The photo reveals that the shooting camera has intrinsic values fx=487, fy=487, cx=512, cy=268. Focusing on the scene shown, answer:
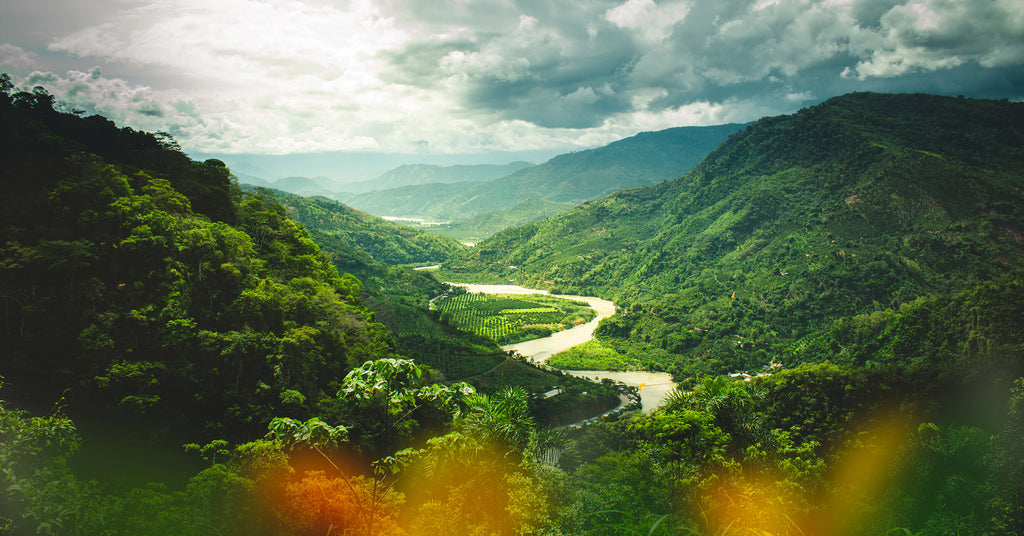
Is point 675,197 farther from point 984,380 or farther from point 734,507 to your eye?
point 734,507

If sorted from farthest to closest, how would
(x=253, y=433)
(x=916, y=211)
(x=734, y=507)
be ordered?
1. (x=916, y=211)
2. (x=253, y=433)
3. (x=734, y=507)

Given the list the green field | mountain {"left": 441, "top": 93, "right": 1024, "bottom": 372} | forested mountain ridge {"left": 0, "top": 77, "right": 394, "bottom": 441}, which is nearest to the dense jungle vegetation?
forested mountain ridge {"left": 0, "top": 77, "right": 394, "bottom": 441}

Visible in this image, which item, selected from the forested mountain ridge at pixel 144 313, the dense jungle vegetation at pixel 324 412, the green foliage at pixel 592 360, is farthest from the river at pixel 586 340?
the forested mountain ridge at pixel 144 313

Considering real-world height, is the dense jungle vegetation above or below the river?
above

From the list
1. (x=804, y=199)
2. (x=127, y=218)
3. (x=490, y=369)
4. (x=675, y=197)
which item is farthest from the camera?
(x=675, y=197)

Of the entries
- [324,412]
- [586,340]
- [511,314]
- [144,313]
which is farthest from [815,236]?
[144,313]

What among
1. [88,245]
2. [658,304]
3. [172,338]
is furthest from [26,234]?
[658,304]

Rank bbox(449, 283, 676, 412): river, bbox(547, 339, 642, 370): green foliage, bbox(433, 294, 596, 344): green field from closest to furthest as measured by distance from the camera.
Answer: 1. bbox(449, 283, 676, 412): river
2. bbox(547, 339, 642, 370): green foliage
3. bbox(433, 294, 596, 344): green field

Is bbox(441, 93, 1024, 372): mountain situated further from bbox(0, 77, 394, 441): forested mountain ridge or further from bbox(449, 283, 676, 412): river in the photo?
bbox(0, 77, 394, 441): forested mountain ridge
